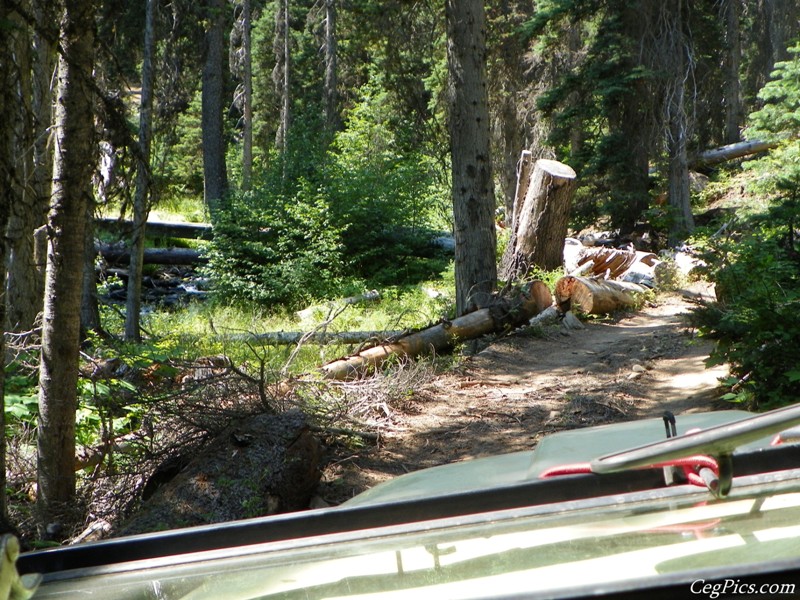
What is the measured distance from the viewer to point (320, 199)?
19297 mm

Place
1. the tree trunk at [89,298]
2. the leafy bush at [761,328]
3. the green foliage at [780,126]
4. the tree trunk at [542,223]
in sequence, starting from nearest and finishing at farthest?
the leafy bush at [761,328], the tree trunk at [89,298], the tree trunk at [542,223], the green foliage at [780,126]

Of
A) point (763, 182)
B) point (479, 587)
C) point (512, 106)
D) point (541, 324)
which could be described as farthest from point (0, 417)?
point (512, 106)

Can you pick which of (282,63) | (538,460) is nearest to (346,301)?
(538,460)

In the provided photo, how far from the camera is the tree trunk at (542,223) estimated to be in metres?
14.1

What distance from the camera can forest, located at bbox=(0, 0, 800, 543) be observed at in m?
5.74

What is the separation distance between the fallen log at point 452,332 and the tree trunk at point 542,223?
1908 mm

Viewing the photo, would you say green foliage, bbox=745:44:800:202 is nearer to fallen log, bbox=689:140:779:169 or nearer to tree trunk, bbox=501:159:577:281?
tree trunk, bbox=501:159:577:281

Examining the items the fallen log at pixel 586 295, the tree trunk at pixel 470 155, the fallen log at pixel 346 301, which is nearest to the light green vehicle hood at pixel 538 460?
the tree trunk at pixel 470 155

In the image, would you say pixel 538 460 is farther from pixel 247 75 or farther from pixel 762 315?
pixel 247 75

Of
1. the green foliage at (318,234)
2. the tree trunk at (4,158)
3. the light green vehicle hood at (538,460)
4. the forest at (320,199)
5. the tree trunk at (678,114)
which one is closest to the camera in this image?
the light green vehicle hood at (538,460)

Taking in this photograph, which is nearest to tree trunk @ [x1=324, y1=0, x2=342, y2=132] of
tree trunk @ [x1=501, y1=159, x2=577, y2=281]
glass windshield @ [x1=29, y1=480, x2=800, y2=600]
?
tree trunk @ [x1=501, y1=159, x2=577, y2=281]

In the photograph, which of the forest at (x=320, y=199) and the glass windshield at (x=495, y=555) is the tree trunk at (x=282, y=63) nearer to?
the forest at (x=320, y=199)

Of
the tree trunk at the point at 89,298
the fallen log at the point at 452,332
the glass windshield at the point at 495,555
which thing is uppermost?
the tree trunk at the point at 89,298

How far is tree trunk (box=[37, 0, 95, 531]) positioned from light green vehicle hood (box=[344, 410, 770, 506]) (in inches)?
134
